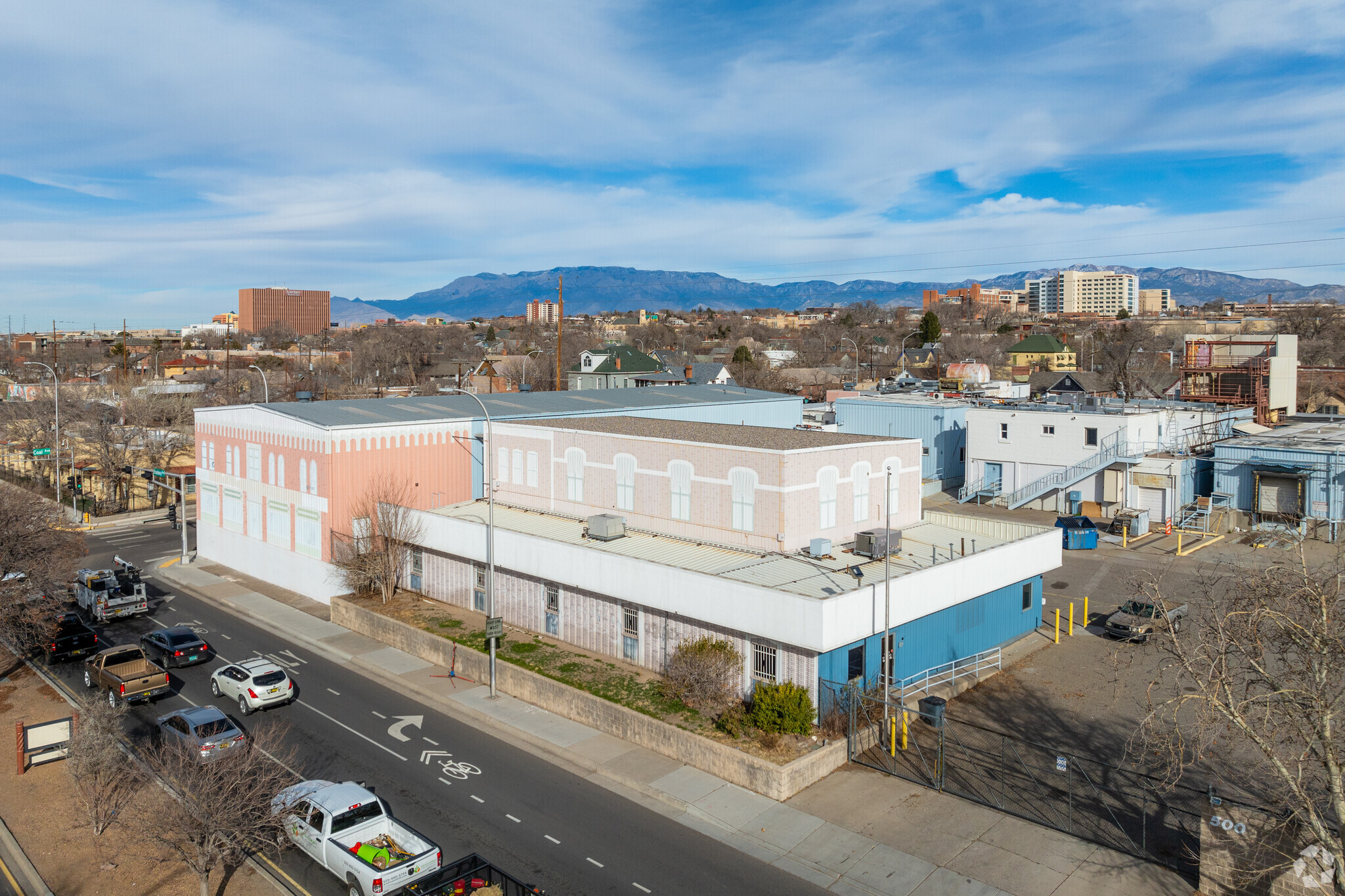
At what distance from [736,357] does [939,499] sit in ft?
203

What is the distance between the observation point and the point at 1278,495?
45.6m

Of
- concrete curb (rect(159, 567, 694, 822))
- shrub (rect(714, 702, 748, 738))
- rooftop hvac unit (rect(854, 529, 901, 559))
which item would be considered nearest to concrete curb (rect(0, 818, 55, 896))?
concrete curb (rect(159, 567, 694, 822))

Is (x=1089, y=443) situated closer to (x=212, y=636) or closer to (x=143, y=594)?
(x=212, y=636)

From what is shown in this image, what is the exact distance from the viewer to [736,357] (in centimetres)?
11381

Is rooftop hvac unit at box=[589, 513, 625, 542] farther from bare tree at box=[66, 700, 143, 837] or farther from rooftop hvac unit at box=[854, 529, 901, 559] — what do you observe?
bare tree at box=[66, 700, 143, 837]

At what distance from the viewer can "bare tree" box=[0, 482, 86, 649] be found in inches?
974

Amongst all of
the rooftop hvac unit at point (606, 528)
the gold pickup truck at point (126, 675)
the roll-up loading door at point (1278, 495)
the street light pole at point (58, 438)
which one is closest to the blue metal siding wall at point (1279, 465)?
the roll-up loading door at point (1278, 495)

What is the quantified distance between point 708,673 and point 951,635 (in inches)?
313

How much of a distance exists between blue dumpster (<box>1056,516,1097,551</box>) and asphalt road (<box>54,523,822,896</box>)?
3167cm

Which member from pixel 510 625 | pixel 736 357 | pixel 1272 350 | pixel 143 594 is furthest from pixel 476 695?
pixel 736 357

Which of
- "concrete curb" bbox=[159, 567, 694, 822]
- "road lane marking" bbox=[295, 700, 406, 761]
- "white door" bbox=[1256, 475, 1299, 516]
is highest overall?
"white door" bbox=[1256, 475, 1299, 516]

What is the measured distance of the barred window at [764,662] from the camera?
22562 millimetres

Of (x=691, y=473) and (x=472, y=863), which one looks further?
(x=691, y=473)

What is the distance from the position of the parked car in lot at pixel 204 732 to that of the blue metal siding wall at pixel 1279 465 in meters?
48.8
